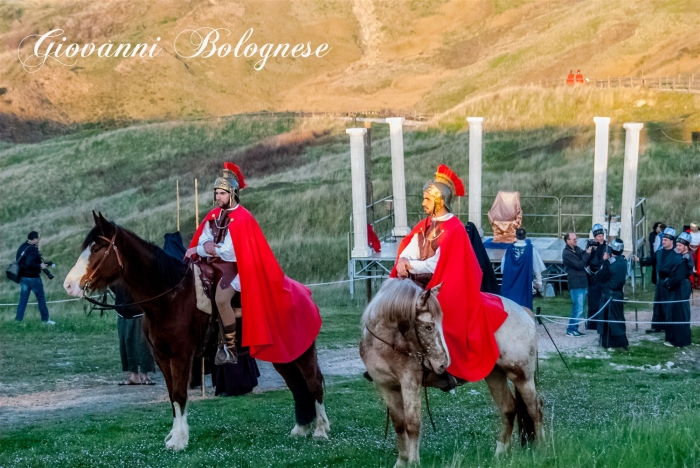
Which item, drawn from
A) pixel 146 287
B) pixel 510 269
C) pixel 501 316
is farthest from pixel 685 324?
pixel 146 287

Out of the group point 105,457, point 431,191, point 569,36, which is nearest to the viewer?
point 431,191

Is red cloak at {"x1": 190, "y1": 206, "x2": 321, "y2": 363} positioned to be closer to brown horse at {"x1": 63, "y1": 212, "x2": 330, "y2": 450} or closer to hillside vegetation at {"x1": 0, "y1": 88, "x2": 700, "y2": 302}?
brown horse at {"x1": 63, "y1": 212, "x2": 330, "y2": 450}

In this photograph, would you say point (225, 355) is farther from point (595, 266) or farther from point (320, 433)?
point (595, 266)

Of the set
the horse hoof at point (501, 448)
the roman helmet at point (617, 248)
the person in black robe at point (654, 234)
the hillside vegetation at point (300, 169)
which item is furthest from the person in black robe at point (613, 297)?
the hillside vegetation at point (300, 169)

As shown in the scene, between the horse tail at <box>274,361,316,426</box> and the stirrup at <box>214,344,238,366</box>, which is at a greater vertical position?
the stirrup at <box>214,344,238,366</box>

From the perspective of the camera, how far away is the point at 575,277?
1722cm

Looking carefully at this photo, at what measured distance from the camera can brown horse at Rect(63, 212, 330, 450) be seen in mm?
9766

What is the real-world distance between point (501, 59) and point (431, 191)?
4410cm

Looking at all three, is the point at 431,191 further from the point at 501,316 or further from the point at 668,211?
the point at 668,211

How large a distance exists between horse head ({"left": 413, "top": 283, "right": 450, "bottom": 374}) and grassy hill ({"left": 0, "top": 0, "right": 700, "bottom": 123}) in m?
42.2

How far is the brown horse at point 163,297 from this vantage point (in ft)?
32.0

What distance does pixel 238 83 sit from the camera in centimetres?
5488

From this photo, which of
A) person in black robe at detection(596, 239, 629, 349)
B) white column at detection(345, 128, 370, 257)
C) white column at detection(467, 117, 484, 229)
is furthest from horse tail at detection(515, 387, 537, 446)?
white column at detection(467, 117, 484, 229)

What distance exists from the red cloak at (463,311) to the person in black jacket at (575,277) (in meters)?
8.49
